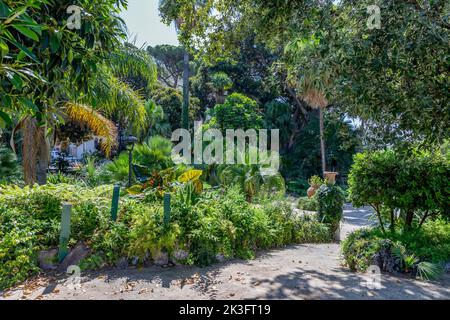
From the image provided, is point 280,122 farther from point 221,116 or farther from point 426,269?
point 426,269

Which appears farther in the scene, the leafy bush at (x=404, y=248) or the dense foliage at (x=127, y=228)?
the dense foliage at (x=127, y=228)

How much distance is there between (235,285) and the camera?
459 centimetres

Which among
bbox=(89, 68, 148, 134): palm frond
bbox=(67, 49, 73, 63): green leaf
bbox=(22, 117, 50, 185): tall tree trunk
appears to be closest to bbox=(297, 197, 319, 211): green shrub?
bbox=(89, 68, 148, 134): palm frond

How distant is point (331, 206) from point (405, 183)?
273cm

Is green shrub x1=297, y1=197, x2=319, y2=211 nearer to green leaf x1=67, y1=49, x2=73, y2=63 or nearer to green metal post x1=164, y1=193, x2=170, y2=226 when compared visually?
green metal post x1=164, y1=193, x2=170, y2=226

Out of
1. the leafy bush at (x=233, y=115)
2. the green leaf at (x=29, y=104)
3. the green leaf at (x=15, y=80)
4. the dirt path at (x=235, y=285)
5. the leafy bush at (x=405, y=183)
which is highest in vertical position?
the leafy bush at (x=233, y=115)

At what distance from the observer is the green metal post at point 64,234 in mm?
5387

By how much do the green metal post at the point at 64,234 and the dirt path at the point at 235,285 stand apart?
524 mm

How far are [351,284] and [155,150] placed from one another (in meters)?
8.90

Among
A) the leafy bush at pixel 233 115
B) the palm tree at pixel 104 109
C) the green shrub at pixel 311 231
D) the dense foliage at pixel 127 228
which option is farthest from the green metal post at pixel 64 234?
the leafy bush at pixel 233 115

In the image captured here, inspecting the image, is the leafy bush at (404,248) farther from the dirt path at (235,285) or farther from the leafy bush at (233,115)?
the leafy bush at (233,115)

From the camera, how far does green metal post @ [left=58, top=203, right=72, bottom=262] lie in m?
5.39

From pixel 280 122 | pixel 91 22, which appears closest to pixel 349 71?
pixel 91 22

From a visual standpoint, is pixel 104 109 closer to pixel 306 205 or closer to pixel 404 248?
pixel 306 205
